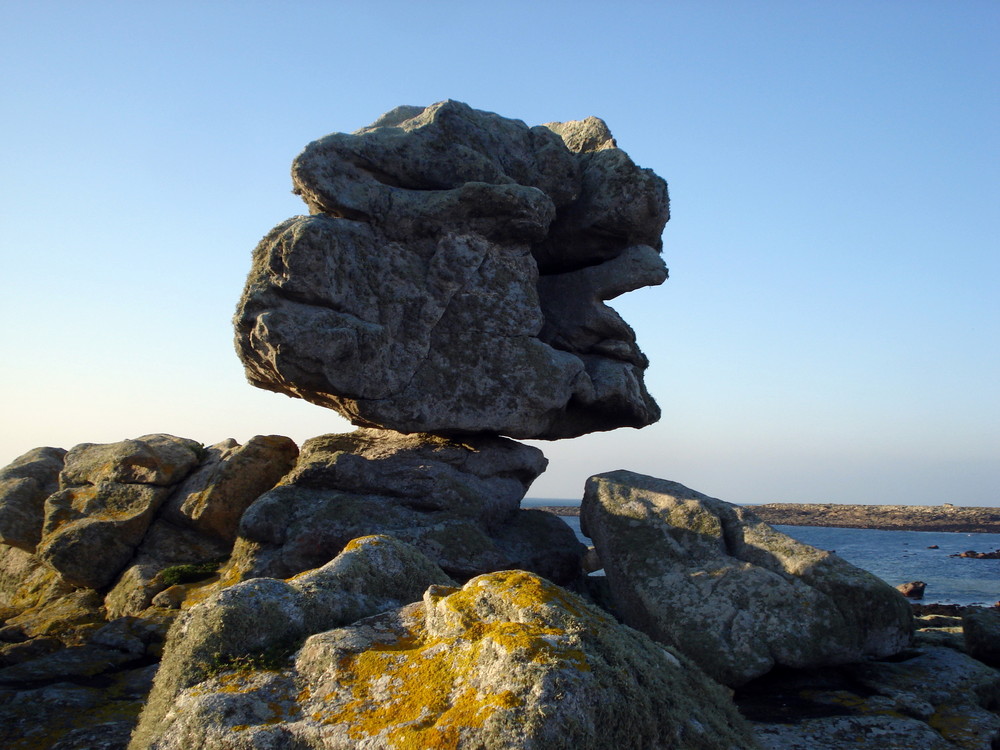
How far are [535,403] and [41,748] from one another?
1040cm

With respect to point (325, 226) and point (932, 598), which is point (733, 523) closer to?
point (325, 226)

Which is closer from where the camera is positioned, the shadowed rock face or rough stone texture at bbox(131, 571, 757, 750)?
rough stone texture at bbox(131, 571, 757, 750)

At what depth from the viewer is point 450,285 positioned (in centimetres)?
1616

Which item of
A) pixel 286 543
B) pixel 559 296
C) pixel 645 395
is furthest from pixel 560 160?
pixel 286 543

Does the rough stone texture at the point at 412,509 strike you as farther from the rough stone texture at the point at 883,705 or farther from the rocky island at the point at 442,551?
the rough stone texture at the point at 883,705

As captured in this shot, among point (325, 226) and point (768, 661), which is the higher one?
point (325, 226)

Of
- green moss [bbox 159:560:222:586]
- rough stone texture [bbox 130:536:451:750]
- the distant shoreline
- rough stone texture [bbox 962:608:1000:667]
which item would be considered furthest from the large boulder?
the distant shoreline

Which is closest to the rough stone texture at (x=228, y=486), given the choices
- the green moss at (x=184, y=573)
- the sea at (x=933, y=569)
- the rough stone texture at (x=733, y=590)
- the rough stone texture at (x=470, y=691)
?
the green moss at (x=184, y=573)

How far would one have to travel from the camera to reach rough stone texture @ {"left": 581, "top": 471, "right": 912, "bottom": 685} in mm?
11656

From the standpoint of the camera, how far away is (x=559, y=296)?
1909cm

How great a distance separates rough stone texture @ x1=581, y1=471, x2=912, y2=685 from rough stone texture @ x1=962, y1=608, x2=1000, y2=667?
1480 mm

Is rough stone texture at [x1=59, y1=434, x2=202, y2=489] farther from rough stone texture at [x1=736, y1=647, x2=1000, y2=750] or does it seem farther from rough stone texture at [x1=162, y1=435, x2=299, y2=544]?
rough stone texture at [x1=736, y1=647, x2=1000, y2=750]

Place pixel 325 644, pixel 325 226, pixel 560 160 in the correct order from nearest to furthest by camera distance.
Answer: pixel 325 644
pixel 325 226
pixel 560 160

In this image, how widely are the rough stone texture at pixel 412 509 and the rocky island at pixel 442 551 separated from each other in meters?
0.06
